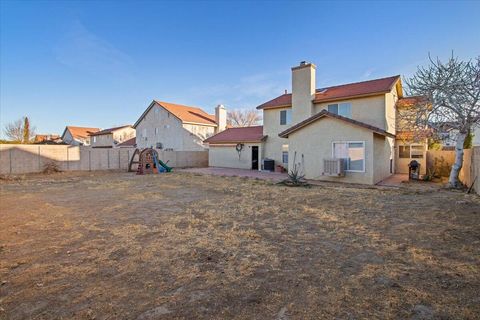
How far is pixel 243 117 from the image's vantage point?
53250 mm

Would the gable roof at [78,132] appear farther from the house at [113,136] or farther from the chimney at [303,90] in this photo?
the chimney at [303,90]

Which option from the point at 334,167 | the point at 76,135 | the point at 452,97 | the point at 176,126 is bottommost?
the point at 334,167

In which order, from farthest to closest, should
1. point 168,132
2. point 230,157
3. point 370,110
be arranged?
point 168,132
point 230,157
point 370,110

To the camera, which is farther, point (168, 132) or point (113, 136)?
point (113, 136)

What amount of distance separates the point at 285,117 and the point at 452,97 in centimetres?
1015

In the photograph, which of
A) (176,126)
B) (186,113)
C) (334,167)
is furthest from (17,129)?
(334,167)

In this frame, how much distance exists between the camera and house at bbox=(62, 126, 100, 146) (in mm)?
46688

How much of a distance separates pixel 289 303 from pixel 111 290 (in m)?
2.10

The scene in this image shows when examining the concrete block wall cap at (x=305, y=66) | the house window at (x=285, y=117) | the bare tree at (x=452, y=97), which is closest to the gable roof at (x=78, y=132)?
the house window at (x=285, y=117)

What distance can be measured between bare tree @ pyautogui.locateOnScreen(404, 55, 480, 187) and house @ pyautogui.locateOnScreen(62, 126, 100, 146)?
50692mm

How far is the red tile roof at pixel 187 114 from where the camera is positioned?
27.7 metres

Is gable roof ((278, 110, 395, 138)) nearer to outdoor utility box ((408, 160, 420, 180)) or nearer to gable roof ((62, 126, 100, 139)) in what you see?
outdoor utility box ((408, 160, 420, 180))

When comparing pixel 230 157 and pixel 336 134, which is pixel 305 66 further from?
pixel 230 157

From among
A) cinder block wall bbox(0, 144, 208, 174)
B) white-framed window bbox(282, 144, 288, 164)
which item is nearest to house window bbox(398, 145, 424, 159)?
white-framed window bbox(282, 144, 288, 164)
